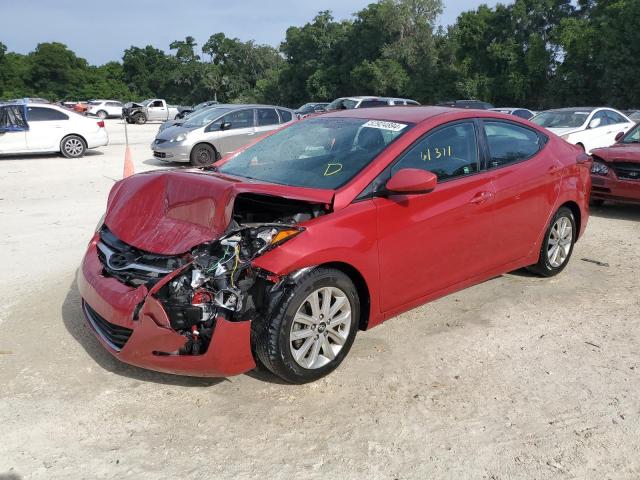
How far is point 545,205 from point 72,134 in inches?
541

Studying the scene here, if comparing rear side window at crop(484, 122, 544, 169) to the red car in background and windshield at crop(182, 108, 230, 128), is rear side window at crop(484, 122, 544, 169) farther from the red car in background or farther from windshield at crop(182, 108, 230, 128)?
windshield at crop(182, 108, 230, 128)

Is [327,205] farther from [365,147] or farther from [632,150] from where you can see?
[632,150]

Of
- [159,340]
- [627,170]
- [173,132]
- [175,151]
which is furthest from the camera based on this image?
[173,132]

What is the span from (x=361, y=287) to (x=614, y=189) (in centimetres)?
603

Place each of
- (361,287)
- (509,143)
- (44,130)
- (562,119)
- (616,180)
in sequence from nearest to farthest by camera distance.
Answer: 1. (361,287)
2. (509,143)
3. (616,180)
4. (562,119)
5. (44,130)

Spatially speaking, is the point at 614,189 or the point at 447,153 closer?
the point at 447,153

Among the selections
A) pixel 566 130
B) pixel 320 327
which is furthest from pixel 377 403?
pixel 566 130

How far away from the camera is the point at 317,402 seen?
134 inches

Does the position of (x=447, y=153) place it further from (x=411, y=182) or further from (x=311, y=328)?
(x=311, y=328)

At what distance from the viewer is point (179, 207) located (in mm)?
3824

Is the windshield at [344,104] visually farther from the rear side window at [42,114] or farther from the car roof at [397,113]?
the car roof at [397,113]

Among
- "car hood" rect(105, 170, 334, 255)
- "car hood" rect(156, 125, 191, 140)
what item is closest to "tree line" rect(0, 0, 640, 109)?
"car hood" rect(156, 125, 191, 140)

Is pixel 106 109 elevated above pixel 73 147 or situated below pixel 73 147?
below

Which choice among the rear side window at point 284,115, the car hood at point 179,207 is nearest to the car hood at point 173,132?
the rear side window at point 284,115
